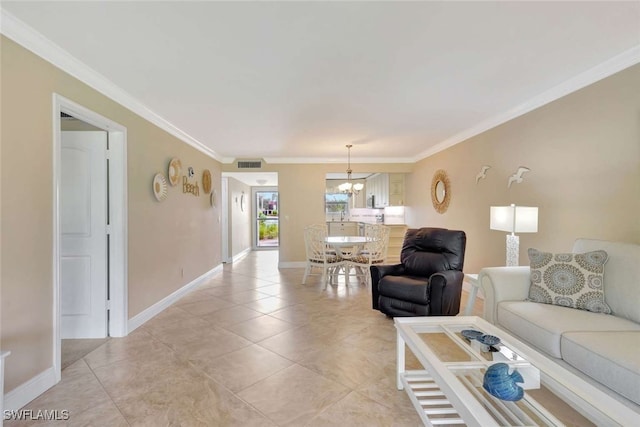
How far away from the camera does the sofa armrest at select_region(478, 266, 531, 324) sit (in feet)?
7.95

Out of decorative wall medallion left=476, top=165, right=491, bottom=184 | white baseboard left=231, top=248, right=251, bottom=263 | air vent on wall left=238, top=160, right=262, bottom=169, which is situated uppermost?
air vent on wall left=238, top=160, right=262, bottom=169

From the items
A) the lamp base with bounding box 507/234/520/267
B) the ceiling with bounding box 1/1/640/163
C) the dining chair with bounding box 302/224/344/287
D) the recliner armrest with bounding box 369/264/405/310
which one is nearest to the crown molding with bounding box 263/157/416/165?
the dining chair with bounding box 302/224/344/287

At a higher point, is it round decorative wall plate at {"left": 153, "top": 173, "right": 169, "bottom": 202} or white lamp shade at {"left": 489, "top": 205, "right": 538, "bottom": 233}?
round decorative wall plate at {"left": 153, "top": 173, "right": 169, "bottom": 202}

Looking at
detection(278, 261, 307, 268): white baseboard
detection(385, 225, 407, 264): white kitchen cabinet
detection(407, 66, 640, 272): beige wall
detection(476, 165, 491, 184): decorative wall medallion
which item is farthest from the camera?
detection(385, 225, 407, 264): white kitchen cabinet

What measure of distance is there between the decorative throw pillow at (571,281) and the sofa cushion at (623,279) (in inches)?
1.6

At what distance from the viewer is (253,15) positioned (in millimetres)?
1711

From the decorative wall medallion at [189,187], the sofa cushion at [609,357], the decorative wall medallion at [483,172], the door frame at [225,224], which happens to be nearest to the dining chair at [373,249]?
the decorative wall medallion at [483,172]

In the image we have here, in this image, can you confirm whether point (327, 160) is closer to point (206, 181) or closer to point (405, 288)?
point (206, 181)

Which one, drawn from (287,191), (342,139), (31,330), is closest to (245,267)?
(287,191)

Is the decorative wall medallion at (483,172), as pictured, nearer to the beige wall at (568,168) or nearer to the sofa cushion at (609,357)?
the beige wall at (568,168)

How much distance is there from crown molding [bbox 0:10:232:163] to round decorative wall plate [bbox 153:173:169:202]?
0.64 m

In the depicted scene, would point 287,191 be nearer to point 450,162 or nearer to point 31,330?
point 450,162

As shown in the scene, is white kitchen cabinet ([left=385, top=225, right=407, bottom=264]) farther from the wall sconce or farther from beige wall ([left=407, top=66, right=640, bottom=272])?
the wall sconce

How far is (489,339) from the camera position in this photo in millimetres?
1716
